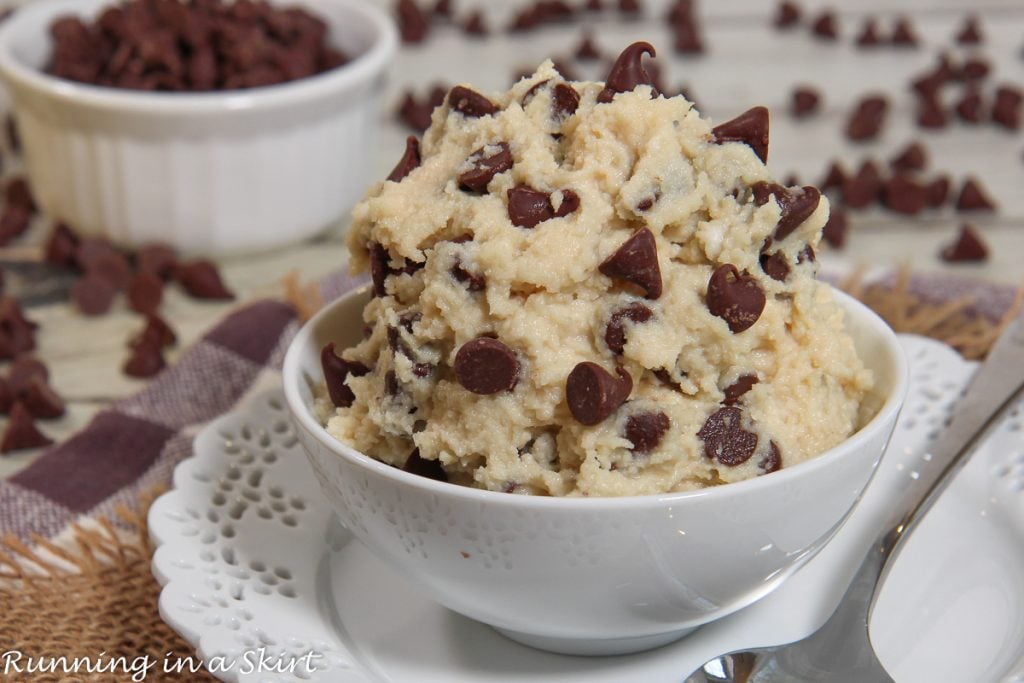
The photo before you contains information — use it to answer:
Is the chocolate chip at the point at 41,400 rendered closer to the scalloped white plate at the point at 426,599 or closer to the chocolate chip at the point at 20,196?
the scalloped white plate at the point at 426,599

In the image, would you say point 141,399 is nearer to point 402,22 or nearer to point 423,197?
point 423,197

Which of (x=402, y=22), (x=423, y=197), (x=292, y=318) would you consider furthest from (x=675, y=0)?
(x=423, y=197)

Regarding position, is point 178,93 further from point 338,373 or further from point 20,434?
point 338,373

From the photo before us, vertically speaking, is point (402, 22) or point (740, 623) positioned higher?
point (740, 623)

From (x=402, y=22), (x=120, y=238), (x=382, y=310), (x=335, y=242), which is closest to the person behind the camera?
(x=382, y=310)

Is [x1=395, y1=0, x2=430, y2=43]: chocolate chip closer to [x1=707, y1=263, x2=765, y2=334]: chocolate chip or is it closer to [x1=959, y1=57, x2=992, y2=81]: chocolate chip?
[x1=959, y1=57, x2=992, y2=81]: chocolate chip
